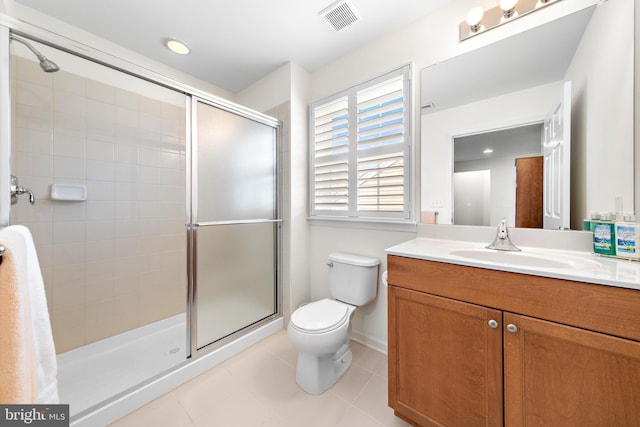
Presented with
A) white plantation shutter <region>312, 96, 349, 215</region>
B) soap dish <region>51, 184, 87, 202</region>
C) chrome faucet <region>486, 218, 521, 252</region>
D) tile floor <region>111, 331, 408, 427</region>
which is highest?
white plantation shutter <region>312, 96, 349, 215</region>

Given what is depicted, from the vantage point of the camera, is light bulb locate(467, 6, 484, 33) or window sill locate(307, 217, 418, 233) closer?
light bulb locate(467, 6, 484, 33)

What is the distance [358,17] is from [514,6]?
34.6 inches

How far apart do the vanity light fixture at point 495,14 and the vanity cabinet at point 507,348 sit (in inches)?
55.7

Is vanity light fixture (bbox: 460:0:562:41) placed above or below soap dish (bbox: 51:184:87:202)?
above

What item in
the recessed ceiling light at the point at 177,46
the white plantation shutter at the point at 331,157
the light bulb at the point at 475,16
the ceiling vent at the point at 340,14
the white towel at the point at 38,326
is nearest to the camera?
the white towel at the point at 38,326

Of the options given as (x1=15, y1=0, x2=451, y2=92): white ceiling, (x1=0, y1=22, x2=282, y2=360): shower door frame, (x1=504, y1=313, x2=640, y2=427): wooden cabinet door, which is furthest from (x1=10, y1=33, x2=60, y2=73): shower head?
(x1=504, y1=313, x2=640, y2=427): wooden cabinet door

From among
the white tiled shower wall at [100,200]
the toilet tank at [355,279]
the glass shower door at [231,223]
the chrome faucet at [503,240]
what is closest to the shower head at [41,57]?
the white tiled shower wall at [100,200]

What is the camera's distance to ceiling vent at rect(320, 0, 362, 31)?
55.9 inches

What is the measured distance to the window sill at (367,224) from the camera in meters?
1.57

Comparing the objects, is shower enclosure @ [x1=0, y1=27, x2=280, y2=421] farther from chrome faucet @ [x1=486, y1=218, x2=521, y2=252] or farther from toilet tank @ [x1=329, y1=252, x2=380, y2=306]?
chrome faucet @ [x1=486, y1=218, x2=521, y2=252]

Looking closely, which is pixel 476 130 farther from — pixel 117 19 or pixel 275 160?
pixel 117 19

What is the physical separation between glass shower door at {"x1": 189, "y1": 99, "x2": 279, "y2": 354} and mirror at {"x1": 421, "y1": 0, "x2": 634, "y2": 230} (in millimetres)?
1328

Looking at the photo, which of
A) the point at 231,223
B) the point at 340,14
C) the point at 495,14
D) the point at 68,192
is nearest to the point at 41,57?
the point at 68,192

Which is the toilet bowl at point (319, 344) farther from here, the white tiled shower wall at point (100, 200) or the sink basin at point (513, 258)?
the white tiled shower wall at point (100, 200)
